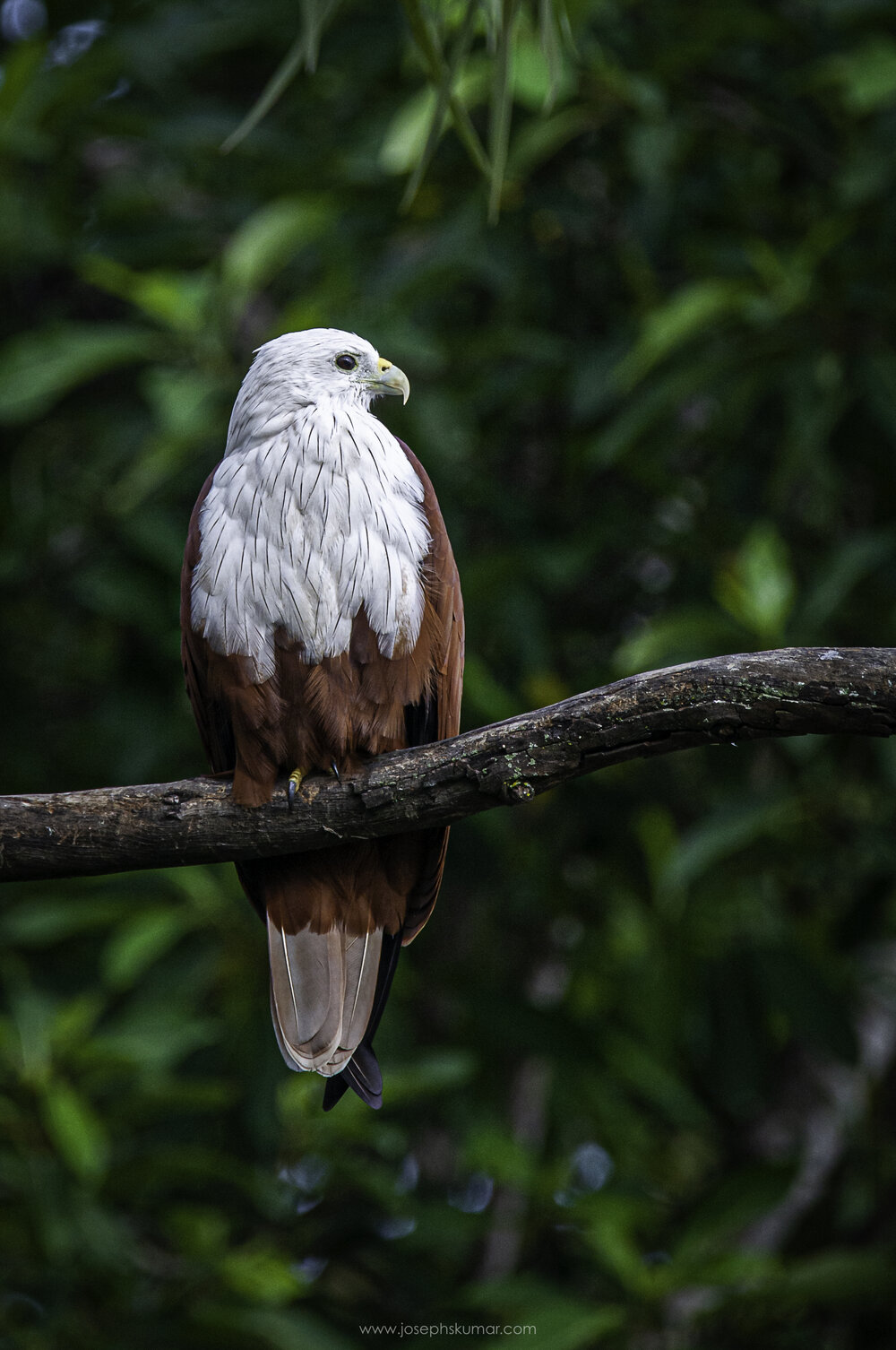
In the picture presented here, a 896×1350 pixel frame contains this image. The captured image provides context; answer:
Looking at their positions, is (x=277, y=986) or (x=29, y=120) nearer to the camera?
(x=277, y=986)

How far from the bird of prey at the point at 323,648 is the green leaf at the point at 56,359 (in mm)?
1392

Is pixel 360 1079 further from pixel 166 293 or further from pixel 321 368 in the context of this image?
pixel 166 293

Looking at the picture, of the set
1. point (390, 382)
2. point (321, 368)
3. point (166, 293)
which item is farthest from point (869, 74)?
point (166, 293)

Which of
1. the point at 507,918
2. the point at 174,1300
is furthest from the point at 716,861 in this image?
the point at 174,1300

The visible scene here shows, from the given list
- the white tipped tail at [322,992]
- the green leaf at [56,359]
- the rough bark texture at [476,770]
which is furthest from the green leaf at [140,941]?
the rough bark texture at [476,770]

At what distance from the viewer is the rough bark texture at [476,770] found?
7.83ft

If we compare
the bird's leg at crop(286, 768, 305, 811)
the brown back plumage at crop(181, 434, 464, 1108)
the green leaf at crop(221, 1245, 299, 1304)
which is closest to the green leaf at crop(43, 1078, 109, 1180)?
the green leaf at crop(221, 1245, 299, 1304)

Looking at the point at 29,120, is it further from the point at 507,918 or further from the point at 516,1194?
the point at 516,1194

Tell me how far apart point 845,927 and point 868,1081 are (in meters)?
0.91

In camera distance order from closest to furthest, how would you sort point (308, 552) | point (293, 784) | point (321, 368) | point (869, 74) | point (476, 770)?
point (476, 770), point (293, 784), point (308, 552), point (321, 368), point (869, 74)

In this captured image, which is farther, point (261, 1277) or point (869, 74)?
point (261, 1277)

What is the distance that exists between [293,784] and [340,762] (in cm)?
17

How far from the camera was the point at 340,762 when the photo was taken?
3.07 metres

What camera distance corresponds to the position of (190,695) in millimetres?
3408
